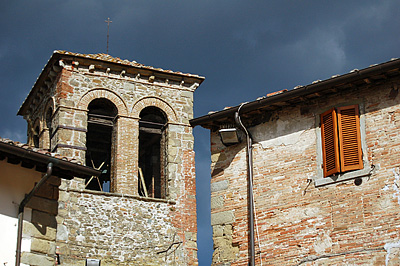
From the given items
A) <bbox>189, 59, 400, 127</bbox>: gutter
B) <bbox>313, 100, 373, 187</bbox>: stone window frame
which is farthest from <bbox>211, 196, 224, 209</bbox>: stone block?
<bbox>313, 100, 373, 187</bbox>: stone window frame

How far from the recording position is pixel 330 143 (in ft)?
51.4

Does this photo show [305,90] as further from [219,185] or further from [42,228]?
[42,228]

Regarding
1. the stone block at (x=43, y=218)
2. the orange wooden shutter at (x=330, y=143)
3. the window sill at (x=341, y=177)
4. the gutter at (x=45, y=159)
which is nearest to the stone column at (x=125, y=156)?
the stone block at (x=43, y=218)

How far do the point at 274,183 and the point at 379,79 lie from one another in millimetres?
2444

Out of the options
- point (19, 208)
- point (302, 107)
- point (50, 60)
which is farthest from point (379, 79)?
point (50, 60)

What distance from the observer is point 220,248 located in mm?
16312

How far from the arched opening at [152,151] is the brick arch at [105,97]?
0.62m

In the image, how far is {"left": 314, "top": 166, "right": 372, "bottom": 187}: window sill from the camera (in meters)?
15.0

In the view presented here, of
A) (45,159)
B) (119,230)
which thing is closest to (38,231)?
(45,159)

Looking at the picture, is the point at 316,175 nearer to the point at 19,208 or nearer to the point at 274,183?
the point at 274,183

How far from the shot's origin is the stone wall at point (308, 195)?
1469cm

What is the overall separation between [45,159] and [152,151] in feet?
40.8

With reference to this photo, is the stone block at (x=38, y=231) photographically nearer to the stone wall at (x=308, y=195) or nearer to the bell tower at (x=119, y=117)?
the stone wall at (x=308, y=195)

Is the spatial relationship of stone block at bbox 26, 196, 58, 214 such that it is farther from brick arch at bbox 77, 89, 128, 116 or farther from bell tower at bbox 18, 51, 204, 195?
brick arch at bbox 77, 89, 128, 116
